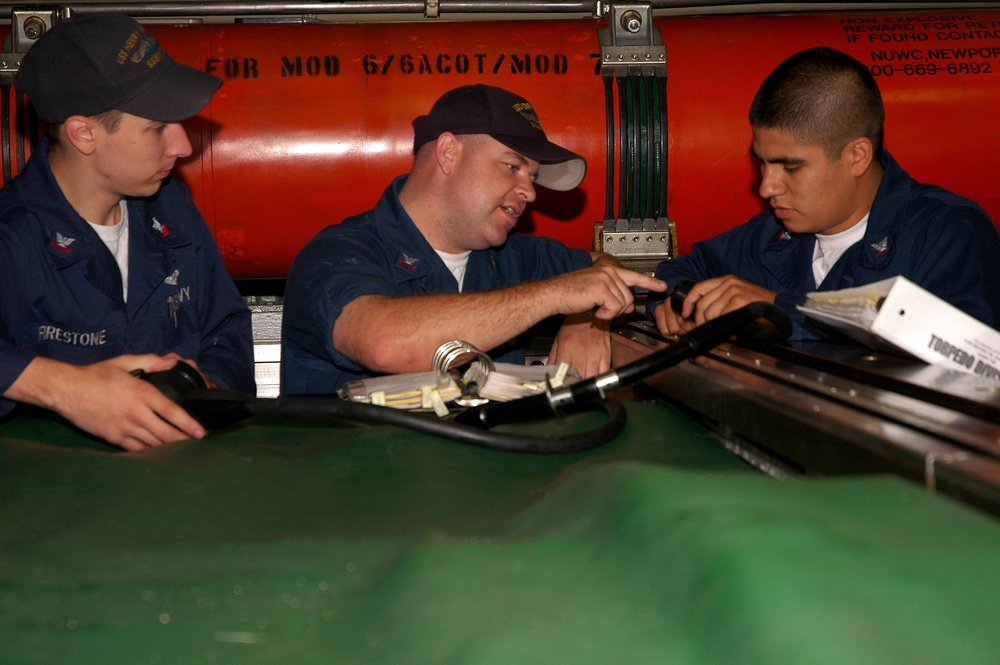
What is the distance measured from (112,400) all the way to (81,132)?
2.55 ft

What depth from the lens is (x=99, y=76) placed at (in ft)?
5.79

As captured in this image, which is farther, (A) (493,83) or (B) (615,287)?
(A) (493,83)

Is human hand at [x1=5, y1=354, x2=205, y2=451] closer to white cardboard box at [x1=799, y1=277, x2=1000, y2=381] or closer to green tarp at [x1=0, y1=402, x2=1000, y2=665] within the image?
green tarp at [x1=0, y1=402, x2=1000, y2=665]

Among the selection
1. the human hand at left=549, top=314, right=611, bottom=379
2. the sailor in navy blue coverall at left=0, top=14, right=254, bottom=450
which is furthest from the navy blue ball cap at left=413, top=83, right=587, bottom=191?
the sailor in navy blue coverall at left=0, top=14, right=254, bottom=450

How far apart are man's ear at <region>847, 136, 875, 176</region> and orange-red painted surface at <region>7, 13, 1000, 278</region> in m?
0.22

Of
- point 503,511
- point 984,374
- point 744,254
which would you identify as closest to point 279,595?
point 503,511

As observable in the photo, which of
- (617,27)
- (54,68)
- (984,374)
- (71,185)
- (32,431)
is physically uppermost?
(617,27)

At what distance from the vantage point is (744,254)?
232 centimetres

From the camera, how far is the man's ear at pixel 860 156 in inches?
82.5

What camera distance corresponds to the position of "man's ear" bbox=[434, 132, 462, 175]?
2.08 m

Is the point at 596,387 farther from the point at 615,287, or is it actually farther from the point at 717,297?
the point at 717,297

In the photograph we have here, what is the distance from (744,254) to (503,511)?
64.7 inches

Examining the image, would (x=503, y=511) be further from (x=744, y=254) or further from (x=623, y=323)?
(x=744, y=254)

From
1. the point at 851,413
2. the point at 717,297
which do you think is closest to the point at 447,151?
the point at 717,297
